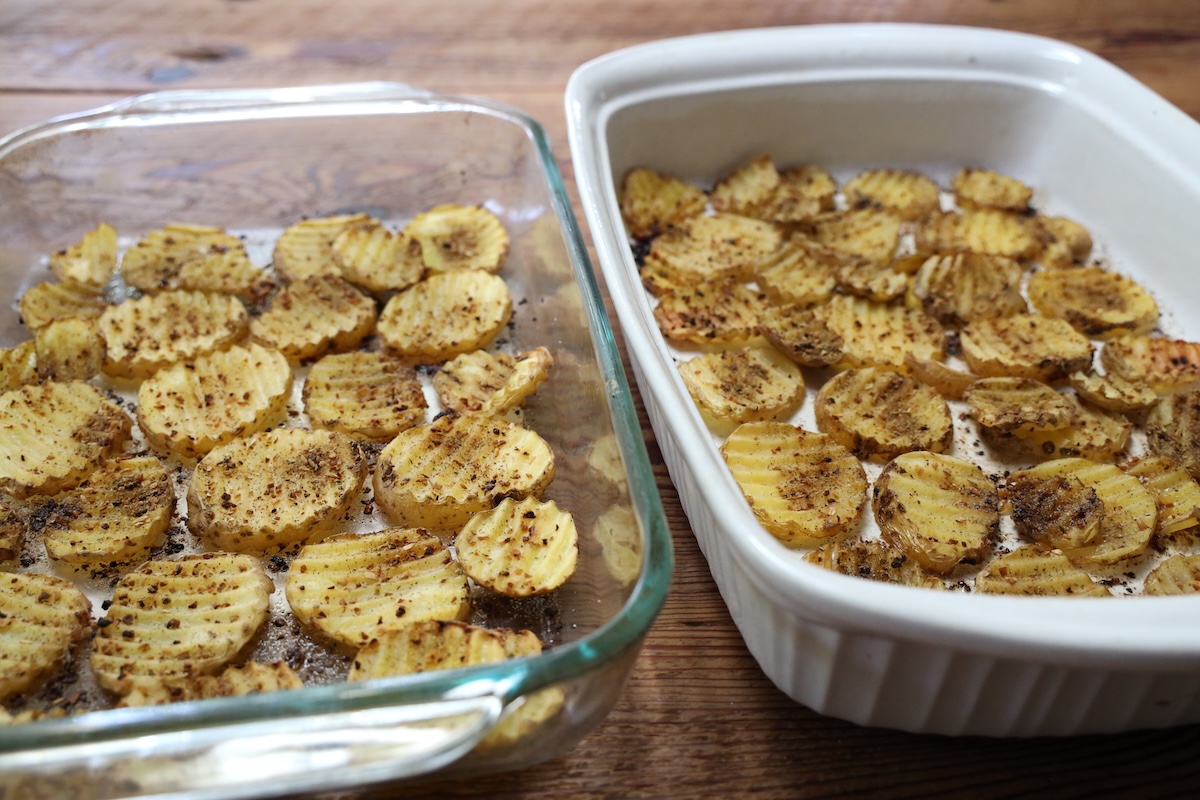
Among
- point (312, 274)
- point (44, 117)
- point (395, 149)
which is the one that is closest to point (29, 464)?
point (312, 274)

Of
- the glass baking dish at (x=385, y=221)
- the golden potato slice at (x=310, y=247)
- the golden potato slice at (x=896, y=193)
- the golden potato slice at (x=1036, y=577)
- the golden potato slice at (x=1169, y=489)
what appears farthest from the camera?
the golden potato slice at (x=896, y=193)

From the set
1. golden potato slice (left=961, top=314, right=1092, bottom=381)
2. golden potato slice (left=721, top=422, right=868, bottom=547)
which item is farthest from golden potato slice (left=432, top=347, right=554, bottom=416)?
golden potato slice (left=961, top=314, right=1092, bottom=381)

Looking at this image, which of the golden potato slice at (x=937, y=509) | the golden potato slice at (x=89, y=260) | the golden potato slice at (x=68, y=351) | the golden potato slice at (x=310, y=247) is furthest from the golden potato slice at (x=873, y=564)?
the golden potato slice at (x=89, y=260)

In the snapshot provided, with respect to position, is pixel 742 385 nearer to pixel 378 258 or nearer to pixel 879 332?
pixel 879 332

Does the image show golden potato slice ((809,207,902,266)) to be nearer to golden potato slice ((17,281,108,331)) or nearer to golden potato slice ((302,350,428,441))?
golden potato slice ((302,350,428,441))

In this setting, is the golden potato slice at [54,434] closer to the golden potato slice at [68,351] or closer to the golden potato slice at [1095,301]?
the golden potato slice at [68,351]

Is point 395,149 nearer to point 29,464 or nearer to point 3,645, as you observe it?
point 29,464
